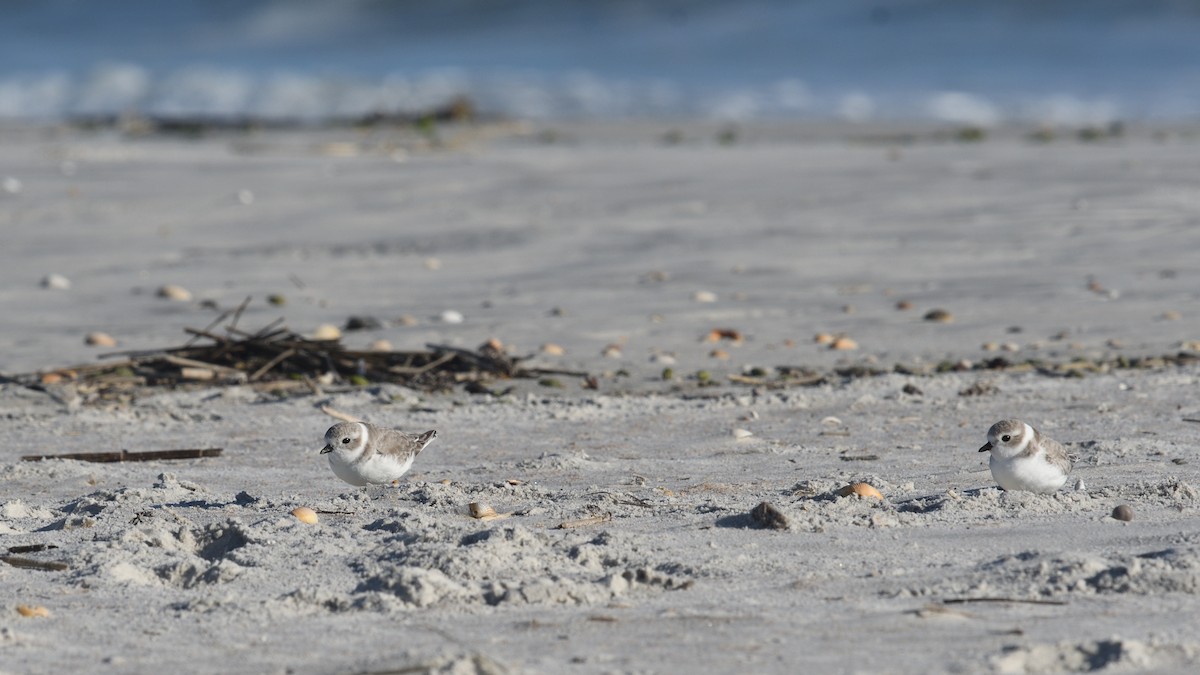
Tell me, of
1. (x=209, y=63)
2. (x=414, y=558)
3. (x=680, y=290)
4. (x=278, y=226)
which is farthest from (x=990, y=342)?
(x=209, y=63)

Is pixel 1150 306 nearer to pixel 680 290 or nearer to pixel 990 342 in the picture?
pixel 990 342

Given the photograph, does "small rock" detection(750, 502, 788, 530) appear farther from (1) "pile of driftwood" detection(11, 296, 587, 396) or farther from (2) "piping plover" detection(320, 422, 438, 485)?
(1) "pile of driftwood" detection(11, 296, 587, 396)

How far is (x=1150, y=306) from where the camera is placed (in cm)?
652

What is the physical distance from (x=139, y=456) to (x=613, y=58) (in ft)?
90.4

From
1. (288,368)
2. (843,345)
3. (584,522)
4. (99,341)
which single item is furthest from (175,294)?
(584,522)

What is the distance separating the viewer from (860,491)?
3.71m

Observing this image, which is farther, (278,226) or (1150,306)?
(278,226)

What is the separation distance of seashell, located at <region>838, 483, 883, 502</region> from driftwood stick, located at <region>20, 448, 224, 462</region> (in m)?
1.94

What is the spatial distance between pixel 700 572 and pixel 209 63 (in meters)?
31.6

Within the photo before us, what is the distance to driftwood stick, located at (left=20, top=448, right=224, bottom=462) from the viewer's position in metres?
4.42

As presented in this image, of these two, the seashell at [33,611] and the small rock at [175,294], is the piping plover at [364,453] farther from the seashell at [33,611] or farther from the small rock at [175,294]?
the small rock at [175,294]

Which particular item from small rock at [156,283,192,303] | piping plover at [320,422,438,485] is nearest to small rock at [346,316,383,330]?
small rock at [156,283,192,303]

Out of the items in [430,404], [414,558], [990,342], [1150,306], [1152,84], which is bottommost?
[414,558]

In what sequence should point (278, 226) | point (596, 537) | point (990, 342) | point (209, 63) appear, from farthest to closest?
point (209, 63)
point (278, 226)
point (990, 342)
point (596, 537)
